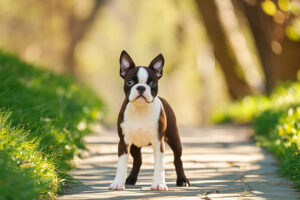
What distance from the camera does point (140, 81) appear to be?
5035 mm

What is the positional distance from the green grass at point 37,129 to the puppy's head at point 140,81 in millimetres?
1017

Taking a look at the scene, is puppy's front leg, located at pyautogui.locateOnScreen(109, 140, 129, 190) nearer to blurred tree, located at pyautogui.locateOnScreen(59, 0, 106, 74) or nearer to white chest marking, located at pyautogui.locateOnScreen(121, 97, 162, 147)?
white chest marking, located at pyautogui.locateOnScreen(121, 97, 162, 147)

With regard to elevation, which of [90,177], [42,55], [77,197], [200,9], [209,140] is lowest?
[77,197]

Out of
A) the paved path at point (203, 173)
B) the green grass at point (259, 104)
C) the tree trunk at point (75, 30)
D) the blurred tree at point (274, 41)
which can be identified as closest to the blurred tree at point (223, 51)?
the green grass at point (259, 104)

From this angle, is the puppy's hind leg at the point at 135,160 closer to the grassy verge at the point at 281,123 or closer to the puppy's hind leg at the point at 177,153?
the puppy's hind leg at the point at 177,153

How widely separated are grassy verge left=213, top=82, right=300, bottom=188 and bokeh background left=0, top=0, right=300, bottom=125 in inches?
37.0

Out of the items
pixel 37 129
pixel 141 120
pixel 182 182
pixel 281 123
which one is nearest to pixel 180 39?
pixel 281 123

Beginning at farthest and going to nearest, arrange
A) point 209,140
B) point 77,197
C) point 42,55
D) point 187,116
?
point 187,116 → point 42,55 → point 209,140 → point 77,197

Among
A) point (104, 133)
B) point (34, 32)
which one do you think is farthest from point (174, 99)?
point (104, 133)

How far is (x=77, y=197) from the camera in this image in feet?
15.9

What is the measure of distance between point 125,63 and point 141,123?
0.60 meters

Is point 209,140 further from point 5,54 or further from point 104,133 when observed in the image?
point 5,54

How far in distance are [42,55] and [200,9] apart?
14124 millimetres

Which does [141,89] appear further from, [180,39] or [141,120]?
[180,39]
